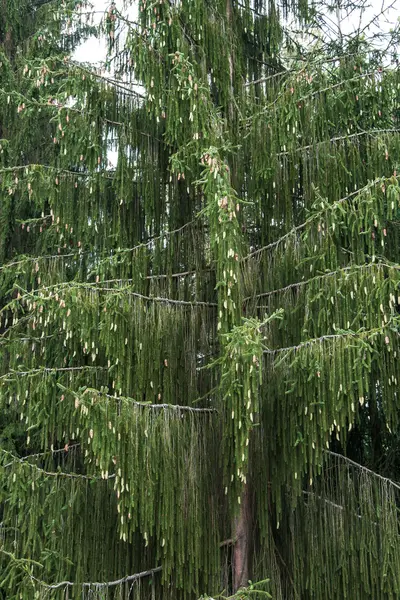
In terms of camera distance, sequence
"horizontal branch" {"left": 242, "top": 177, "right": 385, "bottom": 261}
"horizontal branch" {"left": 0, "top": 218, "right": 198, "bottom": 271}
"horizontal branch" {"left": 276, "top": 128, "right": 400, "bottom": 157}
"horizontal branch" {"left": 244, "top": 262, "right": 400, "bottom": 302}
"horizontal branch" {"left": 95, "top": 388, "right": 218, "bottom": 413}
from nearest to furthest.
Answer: "horizontal branch" {"left": 95, "top": 388, "right": 218, "bottom": 413}, "horizontal branch" {"left": 244, "top": 262, "right": 400, "bottom": 302}, "horizontal branch" {"left": 242, "top": 177, "right": 385, "bottom": 261}, "horizontal branch" {"left": 276, "top": 128, "right": 400, "bottom": 157}, "horizontal branch" {"left": 0, "top": 218, "right": 198, "bottom": 271}

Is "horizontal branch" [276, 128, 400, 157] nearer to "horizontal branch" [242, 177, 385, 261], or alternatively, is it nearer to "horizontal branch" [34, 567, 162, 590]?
"horizontal branch" [242, 177, 385, 261]

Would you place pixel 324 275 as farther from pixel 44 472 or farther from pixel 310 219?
pixel 44 472

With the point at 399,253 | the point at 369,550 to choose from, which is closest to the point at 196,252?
the point at 399,253

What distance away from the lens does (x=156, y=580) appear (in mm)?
4738

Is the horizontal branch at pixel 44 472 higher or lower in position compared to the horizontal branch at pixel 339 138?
lower

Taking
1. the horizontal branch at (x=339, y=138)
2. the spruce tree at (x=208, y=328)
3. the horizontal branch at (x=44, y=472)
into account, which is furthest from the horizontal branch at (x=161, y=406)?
the horizontal branch at (x=339, y=138)

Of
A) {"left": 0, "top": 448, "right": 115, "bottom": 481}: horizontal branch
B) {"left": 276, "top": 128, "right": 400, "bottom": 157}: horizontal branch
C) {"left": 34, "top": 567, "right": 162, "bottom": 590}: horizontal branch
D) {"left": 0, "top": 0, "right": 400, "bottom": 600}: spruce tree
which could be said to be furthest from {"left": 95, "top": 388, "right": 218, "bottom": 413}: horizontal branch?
{"left": 276, "top": 128, "right": 400, "bottom": 157}: horizontal branch

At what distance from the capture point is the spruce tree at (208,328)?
13.7ft

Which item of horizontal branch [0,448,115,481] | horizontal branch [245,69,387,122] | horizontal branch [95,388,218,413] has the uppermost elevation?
horizontal branch [245,69,387,122]

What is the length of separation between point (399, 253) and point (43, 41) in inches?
195

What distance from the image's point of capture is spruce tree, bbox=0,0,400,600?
4176mm

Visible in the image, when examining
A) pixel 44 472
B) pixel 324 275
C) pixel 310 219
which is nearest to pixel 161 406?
pixel 44 472


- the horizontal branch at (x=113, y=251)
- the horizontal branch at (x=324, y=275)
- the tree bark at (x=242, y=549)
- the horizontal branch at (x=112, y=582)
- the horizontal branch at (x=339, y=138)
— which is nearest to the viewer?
the horizontal branch at (x=324, y=275)

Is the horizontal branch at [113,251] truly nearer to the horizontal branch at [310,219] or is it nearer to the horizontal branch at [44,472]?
the horizontal branch at [310,219]
